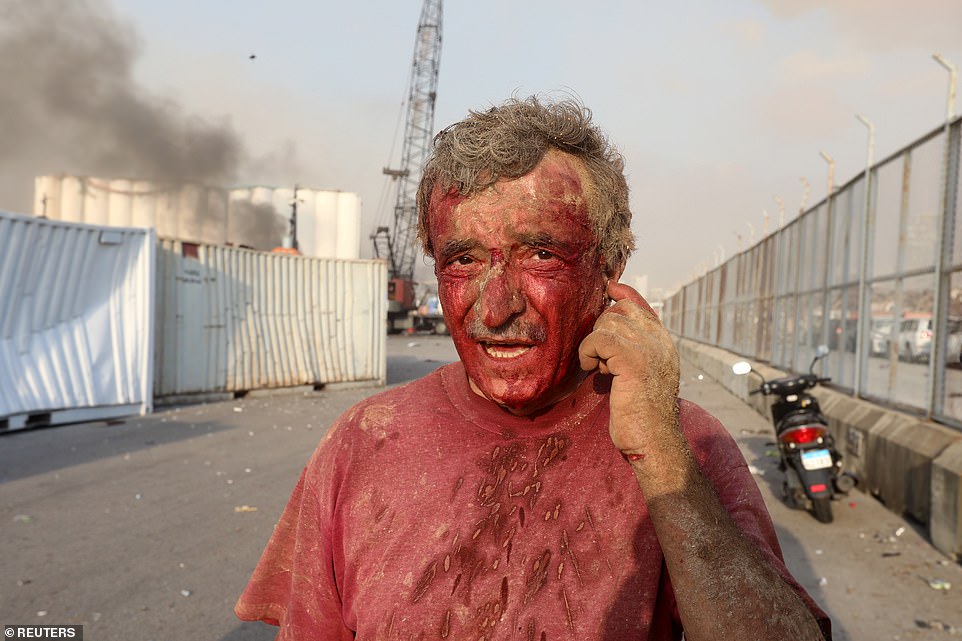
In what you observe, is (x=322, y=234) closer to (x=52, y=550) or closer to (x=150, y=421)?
(x=150, y=421)

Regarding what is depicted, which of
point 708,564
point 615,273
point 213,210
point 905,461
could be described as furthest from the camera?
point 213,210

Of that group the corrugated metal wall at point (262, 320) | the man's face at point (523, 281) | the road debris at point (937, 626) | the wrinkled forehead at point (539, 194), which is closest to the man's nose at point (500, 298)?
the man's face at point (523, 281)

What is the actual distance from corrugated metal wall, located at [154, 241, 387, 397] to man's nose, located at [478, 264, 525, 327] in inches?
491

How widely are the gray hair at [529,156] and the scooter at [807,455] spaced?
4.74 meters

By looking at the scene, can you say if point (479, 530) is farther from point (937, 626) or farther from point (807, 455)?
point (807, 455)

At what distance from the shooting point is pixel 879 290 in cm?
802

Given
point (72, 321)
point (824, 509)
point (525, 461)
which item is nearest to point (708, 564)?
point (525, 461)

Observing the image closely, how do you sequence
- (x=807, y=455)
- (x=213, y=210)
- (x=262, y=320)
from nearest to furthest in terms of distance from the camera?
(x=807, y=455) → (x=262, y=320) → (x=213, y=210)

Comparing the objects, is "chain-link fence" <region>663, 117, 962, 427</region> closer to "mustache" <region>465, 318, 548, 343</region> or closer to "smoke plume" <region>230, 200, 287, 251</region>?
"mustache" <region>465, 318, 548, 343</region>

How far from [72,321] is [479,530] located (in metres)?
11.2

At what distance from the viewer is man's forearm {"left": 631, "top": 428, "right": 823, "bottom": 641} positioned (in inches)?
50.9

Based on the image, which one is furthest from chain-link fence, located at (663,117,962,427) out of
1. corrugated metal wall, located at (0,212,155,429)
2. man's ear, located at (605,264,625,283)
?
corrugated metal wall, located at (0,212,155,429)

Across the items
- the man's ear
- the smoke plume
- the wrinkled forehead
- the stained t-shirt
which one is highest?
the smoke plume

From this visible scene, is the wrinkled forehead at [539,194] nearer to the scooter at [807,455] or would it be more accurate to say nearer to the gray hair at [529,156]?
the gray hair at [529,156]
